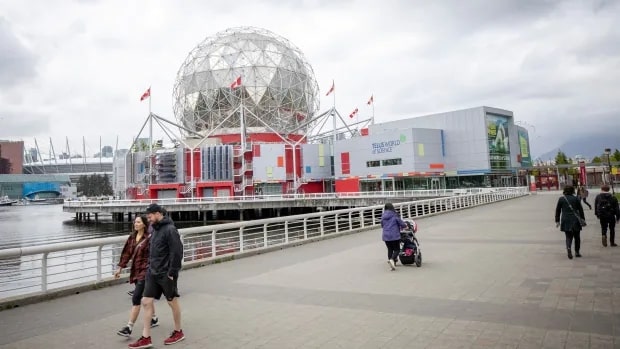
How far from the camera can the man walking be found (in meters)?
5.82

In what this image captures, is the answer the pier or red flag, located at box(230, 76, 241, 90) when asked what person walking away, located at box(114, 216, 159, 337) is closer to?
the pier

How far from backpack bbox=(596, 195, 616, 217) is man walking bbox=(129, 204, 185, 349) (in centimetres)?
1190

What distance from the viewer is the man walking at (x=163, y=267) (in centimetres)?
582

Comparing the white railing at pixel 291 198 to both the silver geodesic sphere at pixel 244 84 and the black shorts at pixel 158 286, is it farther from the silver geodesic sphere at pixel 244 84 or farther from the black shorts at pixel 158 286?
the black shorts at pixel 158 286

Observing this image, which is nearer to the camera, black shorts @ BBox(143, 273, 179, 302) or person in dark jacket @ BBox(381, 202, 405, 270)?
black shorts @ BBox(143, 273, 179, 302)

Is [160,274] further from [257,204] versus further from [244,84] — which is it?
[244,84]

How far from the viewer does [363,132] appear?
81812mm

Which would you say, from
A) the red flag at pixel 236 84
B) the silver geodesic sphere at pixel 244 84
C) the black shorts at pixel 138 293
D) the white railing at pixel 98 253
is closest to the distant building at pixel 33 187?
the silver geodesic sphere at pixel 244 84

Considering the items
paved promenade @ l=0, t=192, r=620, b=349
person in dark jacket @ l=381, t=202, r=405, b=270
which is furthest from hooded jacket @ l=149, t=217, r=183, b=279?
person in dark jacket @ l=381, t=202, r=405, b=270

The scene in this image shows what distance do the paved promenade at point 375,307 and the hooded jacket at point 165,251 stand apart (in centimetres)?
101

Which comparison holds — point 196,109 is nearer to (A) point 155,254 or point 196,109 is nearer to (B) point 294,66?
(B) point 294,66

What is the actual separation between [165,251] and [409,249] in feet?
22.0

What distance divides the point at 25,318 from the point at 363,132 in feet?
252

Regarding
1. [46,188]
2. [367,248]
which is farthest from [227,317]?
[46,188]
